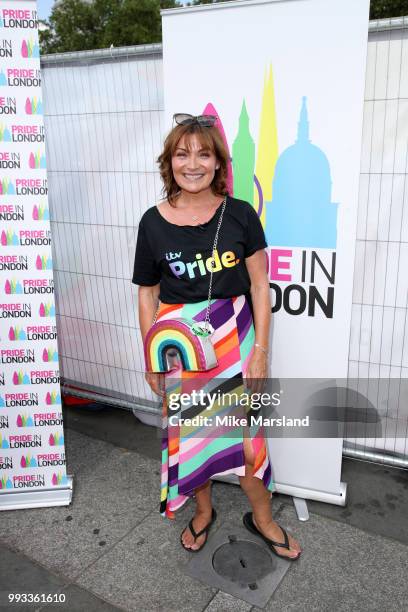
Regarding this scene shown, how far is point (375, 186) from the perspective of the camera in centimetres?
272

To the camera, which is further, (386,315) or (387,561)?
(386,315)

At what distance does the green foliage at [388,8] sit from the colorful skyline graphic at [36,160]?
66.8ft

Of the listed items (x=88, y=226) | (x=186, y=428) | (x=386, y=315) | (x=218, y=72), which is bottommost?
(x=186, y=428)

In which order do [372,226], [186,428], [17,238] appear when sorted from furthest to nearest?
[372,226] → [17,238] → [186,428]

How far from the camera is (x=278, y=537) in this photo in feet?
8.20

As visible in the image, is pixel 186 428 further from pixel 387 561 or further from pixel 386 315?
pixel 386 315

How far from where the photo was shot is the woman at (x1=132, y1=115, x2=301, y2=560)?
7.11ft

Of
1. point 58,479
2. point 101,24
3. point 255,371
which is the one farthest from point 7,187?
point 101,24

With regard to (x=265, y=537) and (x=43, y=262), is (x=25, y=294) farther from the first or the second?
(x=265, y=537)

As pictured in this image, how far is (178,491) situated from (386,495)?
4.37 ft

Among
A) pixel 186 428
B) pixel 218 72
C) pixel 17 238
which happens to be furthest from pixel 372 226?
pixel 17 238

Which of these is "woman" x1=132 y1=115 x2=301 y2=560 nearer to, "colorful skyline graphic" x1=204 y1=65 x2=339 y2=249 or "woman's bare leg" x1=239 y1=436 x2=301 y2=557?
"woman's bare leg" x1=239 y1=436 x2=301 y2=557

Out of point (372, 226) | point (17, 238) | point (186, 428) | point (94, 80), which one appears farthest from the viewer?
point (94, 80)

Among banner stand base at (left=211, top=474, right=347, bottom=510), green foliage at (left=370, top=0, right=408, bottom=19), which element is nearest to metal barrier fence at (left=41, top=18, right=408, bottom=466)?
banner stand base at (left=211, top=474, right=347, bottom=510)
